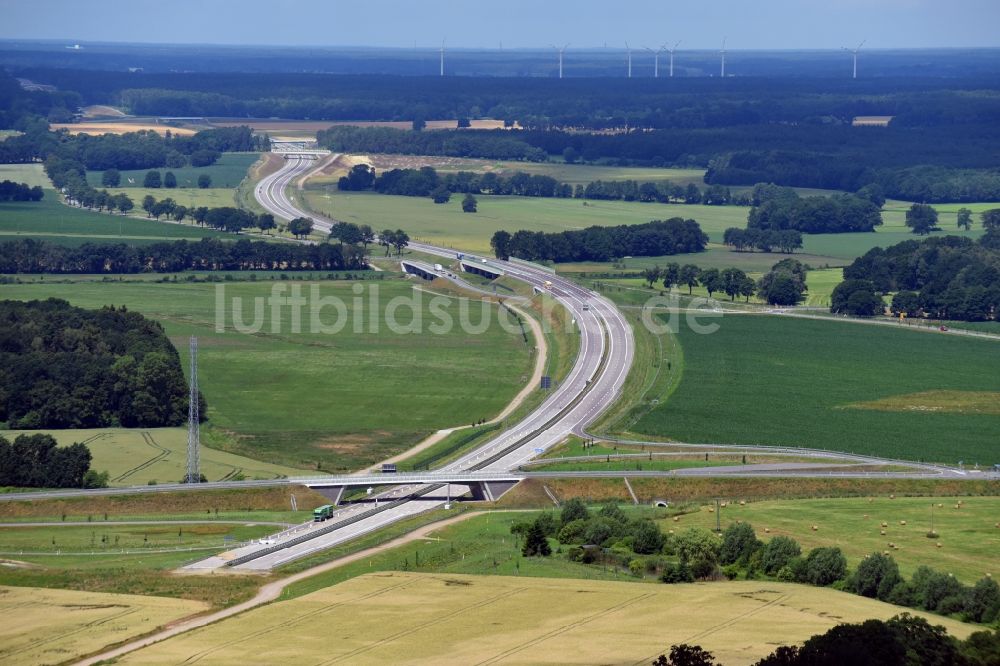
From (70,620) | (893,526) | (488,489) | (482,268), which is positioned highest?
(482,268)

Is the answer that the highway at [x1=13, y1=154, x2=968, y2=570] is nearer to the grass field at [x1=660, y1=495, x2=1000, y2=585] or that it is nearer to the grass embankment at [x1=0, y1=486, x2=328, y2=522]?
the grass embankment at [x1=0, y1=486, x2=328, y2=522]

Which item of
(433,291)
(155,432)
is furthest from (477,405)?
(433,291)

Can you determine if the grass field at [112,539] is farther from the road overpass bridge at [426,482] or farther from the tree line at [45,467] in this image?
the tree line at [45,467]

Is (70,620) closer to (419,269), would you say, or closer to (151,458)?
(151,458)

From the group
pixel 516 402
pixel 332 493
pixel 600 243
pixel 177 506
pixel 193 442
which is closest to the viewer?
pixel 177 506

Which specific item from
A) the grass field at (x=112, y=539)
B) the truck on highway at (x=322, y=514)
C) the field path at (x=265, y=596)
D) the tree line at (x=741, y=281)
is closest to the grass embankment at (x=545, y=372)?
the truck on highway at (x=322, y=514)

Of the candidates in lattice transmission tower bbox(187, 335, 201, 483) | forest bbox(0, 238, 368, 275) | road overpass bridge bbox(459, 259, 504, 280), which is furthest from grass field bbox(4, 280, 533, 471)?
forest bbox(0, 238, 368, 275)

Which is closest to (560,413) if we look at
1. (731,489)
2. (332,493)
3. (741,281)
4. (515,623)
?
(731,489)
